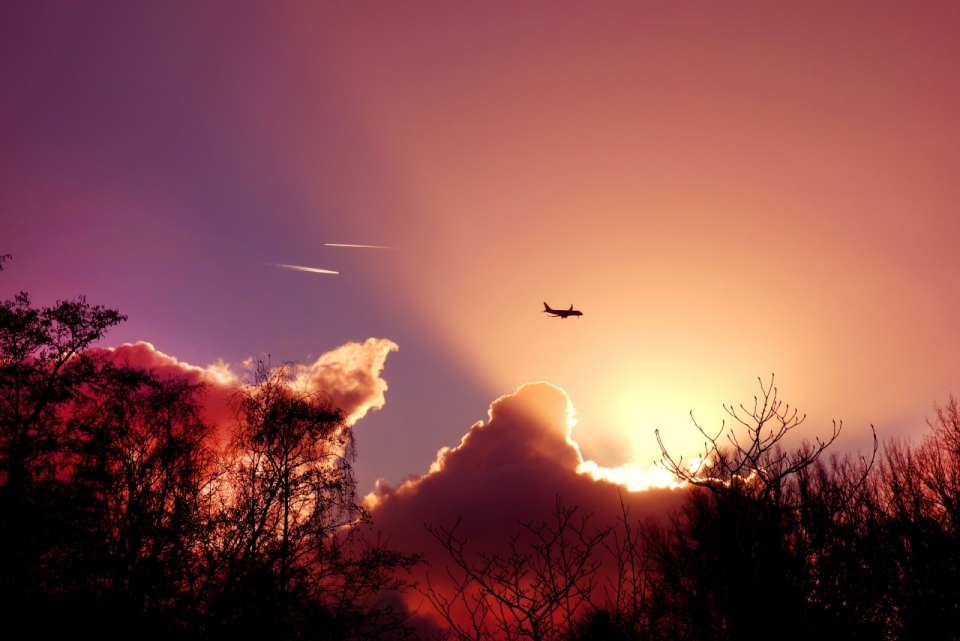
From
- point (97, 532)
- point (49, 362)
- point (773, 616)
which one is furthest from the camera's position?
point (49, 362)

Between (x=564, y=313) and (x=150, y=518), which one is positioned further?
(x=564, y=313)

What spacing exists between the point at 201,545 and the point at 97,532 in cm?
204

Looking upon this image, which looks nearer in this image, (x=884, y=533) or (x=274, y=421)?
(x=884, y=533)

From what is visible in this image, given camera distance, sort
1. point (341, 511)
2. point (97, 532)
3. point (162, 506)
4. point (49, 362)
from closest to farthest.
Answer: point (97, 532)
point (162, 506)
point (49, 362)
point (341, 511)

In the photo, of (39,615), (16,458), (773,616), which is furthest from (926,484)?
(16,458)

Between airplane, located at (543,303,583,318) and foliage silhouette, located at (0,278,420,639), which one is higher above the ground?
airplane, located at (543,303,583,318)

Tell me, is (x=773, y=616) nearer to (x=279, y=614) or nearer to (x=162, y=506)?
(x=279, y=614)

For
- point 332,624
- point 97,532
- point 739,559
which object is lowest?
point 332,624

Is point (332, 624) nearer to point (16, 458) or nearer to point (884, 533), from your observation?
point (16, 458)

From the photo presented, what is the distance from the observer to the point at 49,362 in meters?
13.0

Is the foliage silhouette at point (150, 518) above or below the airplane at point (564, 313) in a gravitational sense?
below

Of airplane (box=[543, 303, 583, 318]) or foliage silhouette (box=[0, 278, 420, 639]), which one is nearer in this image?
foliage silhouette (box=[0, 278, 420, 639])

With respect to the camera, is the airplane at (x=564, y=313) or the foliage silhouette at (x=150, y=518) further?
the airplane at (x=564, y=313)

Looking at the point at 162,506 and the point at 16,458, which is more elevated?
the point at 16,458
